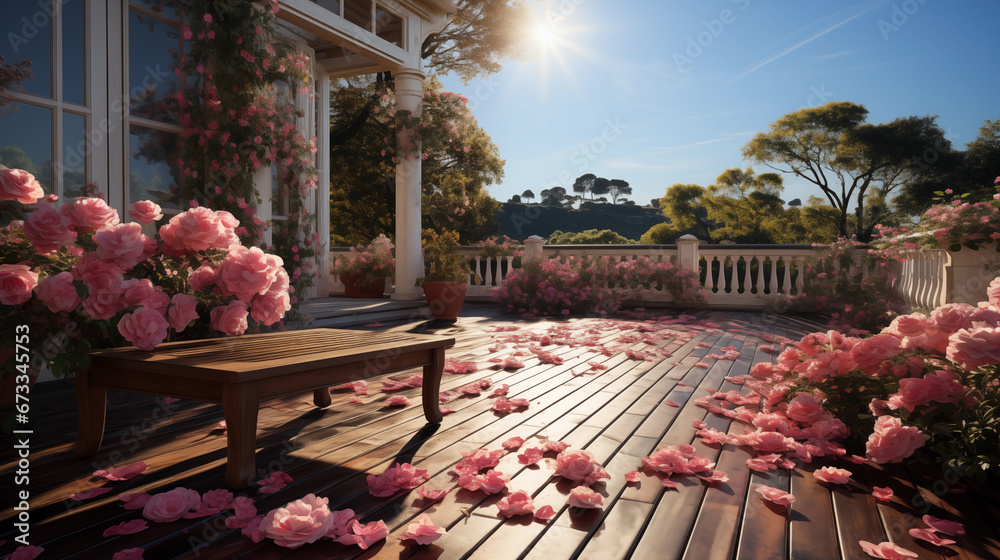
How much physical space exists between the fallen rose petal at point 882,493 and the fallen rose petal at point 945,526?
157mm

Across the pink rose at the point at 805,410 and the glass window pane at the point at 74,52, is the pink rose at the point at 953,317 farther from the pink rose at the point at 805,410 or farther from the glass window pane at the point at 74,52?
the glass window pane at the point at 74,52

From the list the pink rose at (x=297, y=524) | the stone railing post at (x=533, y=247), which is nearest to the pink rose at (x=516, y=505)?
the pink rose at (x=297, y=524)

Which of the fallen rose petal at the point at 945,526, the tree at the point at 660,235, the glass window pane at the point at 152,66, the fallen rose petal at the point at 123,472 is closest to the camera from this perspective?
the fallen rose petal at the point at 945,526

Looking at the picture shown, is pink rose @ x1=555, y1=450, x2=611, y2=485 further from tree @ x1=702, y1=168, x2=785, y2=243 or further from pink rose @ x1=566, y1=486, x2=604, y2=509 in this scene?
tree @ x1=702, y1=168, x2=785, y2=243

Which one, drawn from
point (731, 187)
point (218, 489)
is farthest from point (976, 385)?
point (731, 187)

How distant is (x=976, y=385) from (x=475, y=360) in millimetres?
3129

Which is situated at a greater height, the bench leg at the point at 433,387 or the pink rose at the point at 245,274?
the pink rose at the point at 245,274

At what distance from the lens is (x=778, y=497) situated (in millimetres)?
1738

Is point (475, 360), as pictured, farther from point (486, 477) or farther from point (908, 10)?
point (908, 10)

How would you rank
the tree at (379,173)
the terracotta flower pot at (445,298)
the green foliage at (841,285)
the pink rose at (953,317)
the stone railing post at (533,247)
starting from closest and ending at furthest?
the pink rose at (953,317) → the terracotta flower pot at (445,298) → the green foliage at (841,285) → the stone railing post at (533,247) → the tree at (379,173)

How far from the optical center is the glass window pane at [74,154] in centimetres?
351

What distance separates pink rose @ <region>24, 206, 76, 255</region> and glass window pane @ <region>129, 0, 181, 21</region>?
2930 millimetres

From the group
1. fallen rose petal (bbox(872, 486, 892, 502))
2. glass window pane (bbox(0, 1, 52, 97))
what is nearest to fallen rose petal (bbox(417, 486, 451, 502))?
fallen rose petal (bbox(872, 486, 892, 502))

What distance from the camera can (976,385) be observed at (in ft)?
A: 6.43
